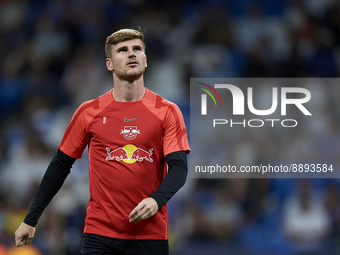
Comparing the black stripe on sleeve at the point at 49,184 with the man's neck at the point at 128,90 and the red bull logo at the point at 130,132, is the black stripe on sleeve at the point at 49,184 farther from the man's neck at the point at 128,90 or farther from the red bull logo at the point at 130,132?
the man's neck at the point at 128,90

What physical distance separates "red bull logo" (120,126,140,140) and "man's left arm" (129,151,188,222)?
267 mm

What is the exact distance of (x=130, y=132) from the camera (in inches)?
121

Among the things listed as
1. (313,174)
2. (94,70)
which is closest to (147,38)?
(94,70)

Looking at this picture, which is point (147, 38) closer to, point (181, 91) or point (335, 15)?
point (181, 91)

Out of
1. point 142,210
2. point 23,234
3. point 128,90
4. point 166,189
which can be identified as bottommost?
point 23,234

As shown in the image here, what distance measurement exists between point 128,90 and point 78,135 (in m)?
0.49

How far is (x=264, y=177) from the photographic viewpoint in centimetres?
695

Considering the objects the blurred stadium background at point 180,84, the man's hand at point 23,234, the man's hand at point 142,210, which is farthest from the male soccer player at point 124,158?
the blurred stadium background at point 180,84

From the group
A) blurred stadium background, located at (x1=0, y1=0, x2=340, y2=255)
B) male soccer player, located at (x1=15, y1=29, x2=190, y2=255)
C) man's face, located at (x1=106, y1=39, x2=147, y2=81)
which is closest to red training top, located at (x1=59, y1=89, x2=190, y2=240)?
male soccer player, located at (x1=15, y1=29, x2=190, y2=255)

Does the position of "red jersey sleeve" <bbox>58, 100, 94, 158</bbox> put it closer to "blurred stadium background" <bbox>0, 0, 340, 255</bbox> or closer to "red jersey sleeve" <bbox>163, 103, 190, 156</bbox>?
"red jersey sleeve" <bbox>163, 103, 190, 156</bbox>

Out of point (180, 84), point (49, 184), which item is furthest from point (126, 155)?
point (180, 84)

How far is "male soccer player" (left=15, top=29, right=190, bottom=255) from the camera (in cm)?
298

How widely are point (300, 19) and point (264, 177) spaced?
3.03 m

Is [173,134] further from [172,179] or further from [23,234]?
[23,234]
